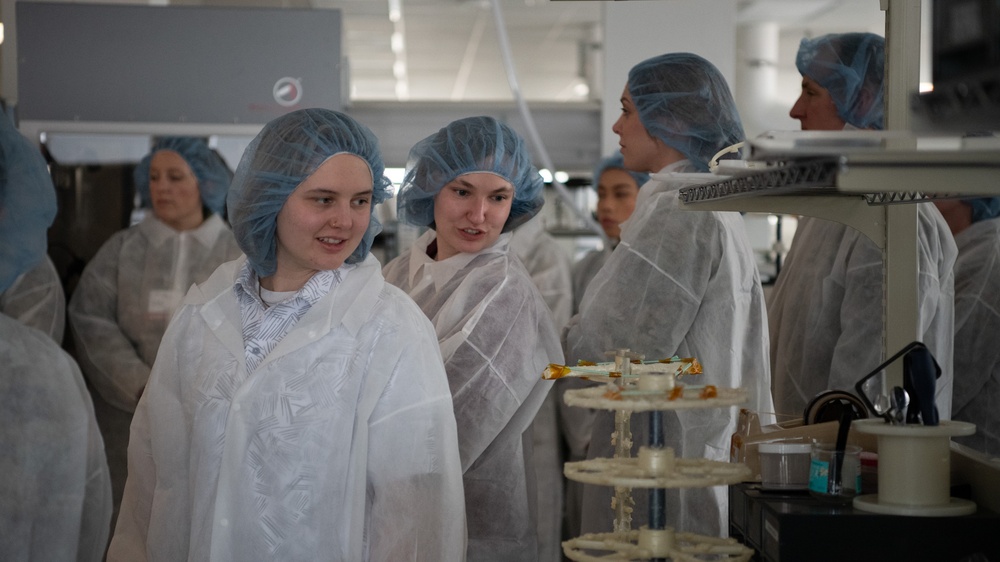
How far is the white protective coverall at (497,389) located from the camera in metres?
2.10

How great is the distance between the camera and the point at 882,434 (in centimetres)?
116

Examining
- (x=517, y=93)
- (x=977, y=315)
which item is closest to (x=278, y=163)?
(x=517, y=93)

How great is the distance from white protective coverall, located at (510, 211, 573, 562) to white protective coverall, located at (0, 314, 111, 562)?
105 cm

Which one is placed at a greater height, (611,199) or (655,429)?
(611,199)

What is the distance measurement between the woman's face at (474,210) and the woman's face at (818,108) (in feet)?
2.49

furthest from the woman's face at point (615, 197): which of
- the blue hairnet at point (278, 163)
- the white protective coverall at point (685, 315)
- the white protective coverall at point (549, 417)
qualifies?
the blue hairnet at point (278, 163)

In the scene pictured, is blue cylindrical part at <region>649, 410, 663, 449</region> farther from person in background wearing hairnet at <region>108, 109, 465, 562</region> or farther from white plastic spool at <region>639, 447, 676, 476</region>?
person in background wearing hairnet at <region>108, 109, 465, 562</region>

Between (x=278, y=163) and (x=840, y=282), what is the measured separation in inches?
52.3

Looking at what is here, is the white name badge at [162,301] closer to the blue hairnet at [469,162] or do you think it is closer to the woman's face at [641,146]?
the blue hairnet at [469,162]

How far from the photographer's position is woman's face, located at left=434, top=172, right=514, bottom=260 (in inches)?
91.7

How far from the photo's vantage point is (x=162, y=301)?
3.00 m

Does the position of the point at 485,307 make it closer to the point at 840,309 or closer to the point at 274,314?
the point at 274,314

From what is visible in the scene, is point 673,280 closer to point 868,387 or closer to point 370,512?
point 868,387

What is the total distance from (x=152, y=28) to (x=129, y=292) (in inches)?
31.2
